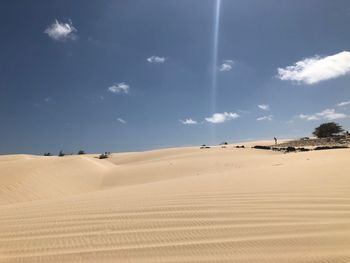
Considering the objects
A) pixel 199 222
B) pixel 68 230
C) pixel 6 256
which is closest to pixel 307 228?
pixel 199 222

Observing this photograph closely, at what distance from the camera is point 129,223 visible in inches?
137

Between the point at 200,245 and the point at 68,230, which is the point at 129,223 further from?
the point at 200,245

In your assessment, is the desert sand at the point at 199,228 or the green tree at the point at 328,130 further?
the green tree at the point at 328,130

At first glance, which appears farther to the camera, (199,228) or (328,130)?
(328,130)

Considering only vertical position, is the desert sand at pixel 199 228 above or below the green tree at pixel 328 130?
below

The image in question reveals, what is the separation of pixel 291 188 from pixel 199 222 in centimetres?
259

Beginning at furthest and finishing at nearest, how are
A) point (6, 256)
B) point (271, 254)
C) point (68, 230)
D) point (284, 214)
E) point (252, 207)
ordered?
point (252, 207)
point (284, 214)
point (68, 230)
point (6, 256)
point (271, 254)

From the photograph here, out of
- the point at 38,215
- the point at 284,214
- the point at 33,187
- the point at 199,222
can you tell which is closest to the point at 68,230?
the point at 38,215

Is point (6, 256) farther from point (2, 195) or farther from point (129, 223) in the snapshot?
point (2, 195)

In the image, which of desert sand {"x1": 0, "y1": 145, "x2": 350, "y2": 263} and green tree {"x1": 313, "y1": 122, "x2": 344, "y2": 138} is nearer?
desert sand {"x1": 0, "y1": 145, "x2": 350, "y2": 263}

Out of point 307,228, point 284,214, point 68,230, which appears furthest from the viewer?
point 284,214

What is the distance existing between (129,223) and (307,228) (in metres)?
1.75

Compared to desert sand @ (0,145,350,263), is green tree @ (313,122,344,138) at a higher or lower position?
higher

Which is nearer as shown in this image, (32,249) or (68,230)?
(32,249)
